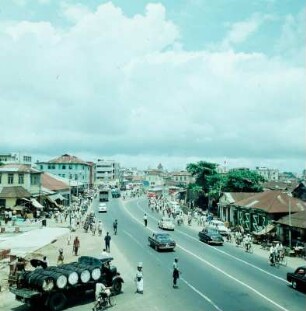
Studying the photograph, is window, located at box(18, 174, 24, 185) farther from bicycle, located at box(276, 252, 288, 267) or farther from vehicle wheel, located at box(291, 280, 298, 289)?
vehicle wheel, located at box(291, 280, 298, 289)

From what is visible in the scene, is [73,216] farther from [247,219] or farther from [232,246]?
[232,246]

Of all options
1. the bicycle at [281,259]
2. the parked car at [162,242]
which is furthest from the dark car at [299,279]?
the parked car at [162,242]

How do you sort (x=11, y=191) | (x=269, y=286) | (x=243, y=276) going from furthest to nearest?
(x=11, y=191) → (x=243, y=276) → (x=269, y=286)

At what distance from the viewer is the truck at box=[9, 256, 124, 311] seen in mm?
19352

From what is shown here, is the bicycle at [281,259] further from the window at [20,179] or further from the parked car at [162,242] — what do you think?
the window at [20,179]

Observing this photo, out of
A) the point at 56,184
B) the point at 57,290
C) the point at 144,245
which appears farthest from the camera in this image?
the point at 56,184

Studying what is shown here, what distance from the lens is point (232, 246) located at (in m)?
39.6

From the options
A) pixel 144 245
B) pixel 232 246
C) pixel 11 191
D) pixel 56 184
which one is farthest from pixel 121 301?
pixel 56 184

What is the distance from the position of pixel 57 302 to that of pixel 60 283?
846 mm

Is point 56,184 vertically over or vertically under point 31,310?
over

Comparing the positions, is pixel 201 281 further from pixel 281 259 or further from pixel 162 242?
pixel 162 242

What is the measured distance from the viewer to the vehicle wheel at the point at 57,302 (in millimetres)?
19500

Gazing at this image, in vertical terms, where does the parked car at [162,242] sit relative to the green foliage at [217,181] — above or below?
below

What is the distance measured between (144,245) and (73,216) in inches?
984
